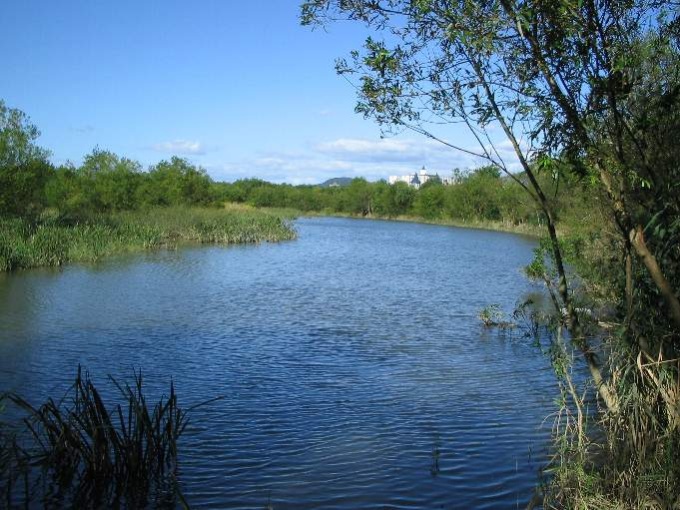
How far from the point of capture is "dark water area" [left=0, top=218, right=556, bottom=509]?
7.24m

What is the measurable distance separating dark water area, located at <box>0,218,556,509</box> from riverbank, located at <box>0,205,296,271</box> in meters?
1.74

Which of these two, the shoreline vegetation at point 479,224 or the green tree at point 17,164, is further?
the shoreline vegetation at point 479,224

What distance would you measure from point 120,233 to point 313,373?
25.7m

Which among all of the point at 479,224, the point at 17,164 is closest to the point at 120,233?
the point at 17,164

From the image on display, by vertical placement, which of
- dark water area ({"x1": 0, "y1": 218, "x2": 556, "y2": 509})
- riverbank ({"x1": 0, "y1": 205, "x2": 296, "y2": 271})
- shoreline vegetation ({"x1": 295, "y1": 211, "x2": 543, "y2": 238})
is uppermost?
shoreline vegetation ({"x1": 295, "y1": 211, "x2": 543, "y2": 238})

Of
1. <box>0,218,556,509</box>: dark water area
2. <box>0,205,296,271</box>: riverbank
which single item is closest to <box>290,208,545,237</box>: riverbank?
<box>0,205,296,271</box>: riverbank

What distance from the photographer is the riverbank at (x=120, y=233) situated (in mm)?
26188

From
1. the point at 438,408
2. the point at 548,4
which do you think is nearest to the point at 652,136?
the point at 548,4

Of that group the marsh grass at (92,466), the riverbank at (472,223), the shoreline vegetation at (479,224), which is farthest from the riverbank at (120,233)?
the marsh grass at (92,466)

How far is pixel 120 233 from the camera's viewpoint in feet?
114

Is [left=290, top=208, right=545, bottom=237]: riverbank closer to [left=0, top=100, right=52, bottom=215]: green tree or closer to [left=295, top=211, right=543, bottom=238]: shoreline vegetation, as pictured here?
[left=295, top=211, right=543, bottom=238]: shoreline vegetation

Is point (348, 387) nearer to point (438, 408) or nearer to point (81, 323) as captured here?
point (438, 408)

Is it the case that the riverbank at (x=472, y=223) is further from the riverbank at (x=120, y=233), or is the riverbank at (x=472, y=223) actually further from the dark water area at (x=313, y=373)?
the dark water area at (x=313, y=373)

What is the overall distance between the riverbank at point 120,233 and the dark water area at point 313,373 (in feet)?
5.72
